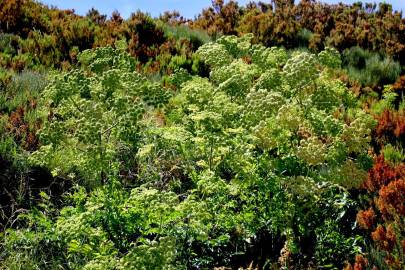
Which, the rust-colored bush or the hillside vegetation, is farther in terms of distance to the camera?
the rust-colored bush

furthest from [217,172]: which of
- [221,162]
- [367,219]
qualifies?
[367,219]

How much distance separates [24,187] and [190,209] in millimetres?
3143

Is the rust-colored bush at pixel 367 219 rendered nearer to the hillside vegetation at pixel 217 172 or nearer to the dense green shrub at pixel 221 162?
the hillside vegetation at pixel 217 172

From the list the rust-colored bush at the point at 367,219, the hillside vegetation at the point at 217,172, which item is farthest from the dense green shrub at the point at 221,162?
the rust-colored bush at the point at 367,219

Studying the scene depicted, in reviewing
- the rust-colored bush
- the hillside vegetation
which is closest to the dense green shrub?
the hillside vegetation

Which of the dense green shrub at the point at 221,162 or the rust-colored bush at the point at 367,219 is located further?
the rust-colored bush at the point at 367,219

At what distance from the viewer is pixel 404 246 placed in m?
4.75

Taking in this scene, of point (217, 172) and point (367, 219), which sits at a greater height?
point (217, 172)

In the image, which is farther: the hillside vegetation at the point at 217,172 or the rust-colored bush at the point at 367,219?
the rust-colored bush at the point at 367,219

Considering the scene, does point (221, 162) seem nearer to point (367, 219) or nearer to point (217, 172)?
point (217, 172)

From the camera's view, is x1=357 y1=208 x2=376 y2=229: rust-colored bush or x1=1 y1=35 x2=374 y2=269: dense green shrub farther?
x1=357 y1=208 x2=376 y2=229: rust-colored bush

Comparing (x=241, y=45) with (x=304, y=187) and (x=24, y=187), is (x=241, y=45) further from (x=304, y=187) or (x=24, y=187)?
(x=24, y=187)

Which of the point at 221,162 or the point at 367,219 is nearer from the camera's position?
the point at 221,162

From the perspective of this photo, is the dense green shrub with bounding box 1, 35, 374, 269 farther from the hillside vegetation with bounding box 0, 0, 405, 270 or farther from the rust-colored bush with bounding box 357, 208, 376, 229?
the rust-colored bush with bounding box 357, 208, 376, 229
